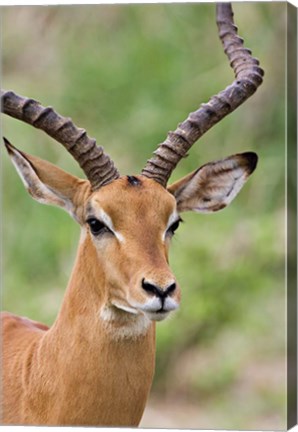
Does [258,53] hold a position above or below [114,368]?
above

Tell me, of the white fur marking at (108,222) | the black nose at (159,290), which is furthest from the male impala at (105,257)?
the black nose at (159,290)

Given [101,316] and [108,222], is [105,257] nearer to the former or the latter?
[108,222]

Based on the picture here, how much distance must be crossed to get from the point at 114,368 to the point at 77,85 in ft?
7.63

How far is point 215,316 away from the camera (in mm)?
7480

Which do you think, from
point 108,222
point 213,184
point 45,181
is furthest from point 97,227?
point 213,184

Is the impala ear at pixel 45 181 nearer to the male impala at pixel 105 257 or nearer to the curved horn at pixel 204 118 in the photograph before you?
the male impala at pixel 105 257

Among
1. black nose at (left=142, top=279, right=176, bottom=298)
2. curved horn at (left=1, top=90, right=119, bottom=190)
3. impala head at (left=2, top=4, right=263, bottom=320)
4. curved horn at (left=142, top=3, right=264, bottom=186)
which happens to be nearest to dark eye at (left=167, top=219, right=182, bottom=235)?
impala head at (left=2, top=4, right=263, bottom=320)

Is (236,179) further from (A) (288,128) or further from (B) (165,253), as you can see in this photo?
(B) (165,253)

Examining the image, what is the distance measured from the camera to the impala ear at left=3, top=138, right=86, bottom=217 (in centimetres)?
489

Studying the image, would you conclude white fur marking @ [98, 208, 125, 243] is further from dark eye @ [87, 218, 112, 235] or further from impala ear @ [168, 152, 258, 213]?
impala ear @ [168, 152, 258, 213]

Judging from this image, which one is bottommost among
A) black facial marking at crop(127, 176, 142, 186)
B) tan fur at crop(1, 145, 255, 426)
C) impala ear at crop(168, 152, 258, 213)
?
tan fur at crop(1, 145, 255, 426)

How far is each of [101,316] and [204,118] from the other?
94 cm

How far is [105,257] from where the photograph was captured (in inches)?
184

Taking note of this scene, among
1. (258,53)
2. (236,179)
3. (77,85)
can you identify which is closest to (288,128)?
(236,179)
